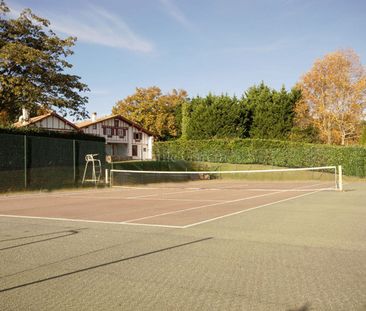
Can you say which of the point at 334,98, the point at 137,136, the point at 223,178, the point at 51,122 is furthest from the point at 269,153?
the point at 137,136

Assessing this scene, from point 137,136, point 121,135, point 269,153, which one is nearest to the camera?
point 269,153

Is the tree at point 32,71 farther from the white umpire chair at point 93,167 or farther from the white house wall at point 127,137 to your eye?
the white house wall at point 127,137

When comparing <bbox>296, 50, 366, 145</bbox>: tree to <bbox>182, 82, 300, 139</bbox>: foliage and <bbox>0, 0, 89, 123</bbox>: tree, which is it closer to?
<bbox>182, 82, 300, 139</bbox>: foliage

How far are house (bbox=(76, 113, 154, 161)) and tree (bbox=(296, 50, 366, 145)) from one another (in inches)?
1028

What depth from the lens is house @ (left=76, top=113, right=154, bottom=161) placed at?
208 ft

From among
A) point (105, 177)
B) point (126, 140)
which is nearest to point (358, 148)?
point (105, 177)

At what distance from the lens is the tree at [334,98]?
46.9 m

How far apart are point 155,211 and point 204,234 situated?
4198 millimetres

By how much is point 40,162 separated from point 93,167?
3122 mm

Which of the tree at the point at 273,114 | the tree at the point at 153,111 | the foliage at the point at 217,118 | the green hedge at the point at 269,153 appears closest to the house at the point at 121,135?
the tree at the point at 153,111

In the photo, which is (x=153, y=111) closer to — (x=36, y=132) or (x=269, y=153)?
(x=269, y=153)

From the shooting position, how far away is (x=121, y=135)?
66.2 meters

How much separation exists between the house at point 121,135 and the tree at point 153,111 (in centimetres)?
427

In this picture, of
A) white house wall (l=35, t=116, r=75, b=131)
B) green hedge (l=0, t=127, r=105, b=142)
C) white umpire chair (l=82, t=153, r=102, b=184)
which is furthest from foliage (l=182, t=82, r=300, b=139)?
white umpire chair (l=82, t=153, r=102, b=184)
